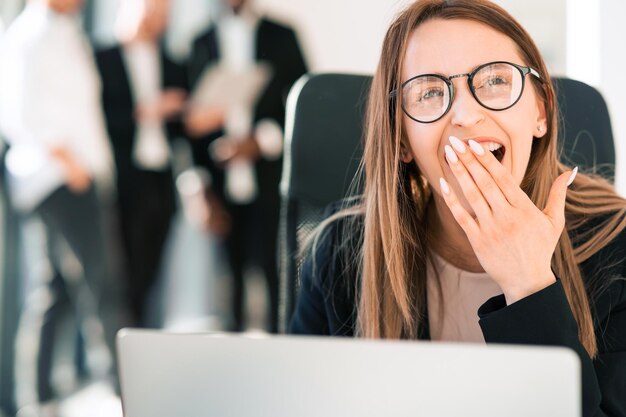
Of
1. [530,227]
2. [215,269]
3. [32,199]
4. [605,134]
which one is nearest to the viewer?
[530,227]

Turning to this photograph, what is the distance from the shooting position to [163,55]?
3.28 m

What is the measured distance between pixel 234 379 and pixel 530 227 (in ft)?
1.60

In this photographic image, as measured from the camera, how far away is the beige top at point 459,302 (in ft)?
3.84

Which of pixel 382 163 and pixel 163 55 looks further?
pixel 163 55

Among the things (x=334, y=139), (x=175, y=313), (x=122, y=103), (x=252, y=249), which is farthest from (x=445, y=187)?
(x=175, y=313)

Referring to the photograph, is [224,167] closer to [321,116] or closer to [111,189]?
[111,189]

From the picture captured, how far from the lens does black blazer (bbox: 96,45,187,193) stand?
10.4 ft

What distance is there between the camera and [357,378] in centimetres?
58

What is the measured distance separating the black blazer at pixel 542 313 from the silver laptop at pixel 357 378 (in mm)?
316

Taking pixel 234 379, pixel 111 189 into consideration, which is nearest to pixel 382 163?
pixel 234 379

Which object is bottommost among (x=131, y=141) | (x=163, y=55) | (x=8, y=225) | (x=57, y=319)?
(x=57, y=319)

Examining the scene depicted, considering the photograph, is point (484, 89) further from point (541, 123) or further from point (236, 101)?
point (236, 101)

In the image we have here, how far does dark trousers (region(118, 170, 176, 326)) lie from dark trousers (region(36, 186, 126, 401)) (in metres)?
0.13

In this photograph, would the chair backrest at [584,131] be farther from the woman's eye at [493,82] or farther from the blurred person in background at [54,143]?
the blurred person in background at [54,143]
